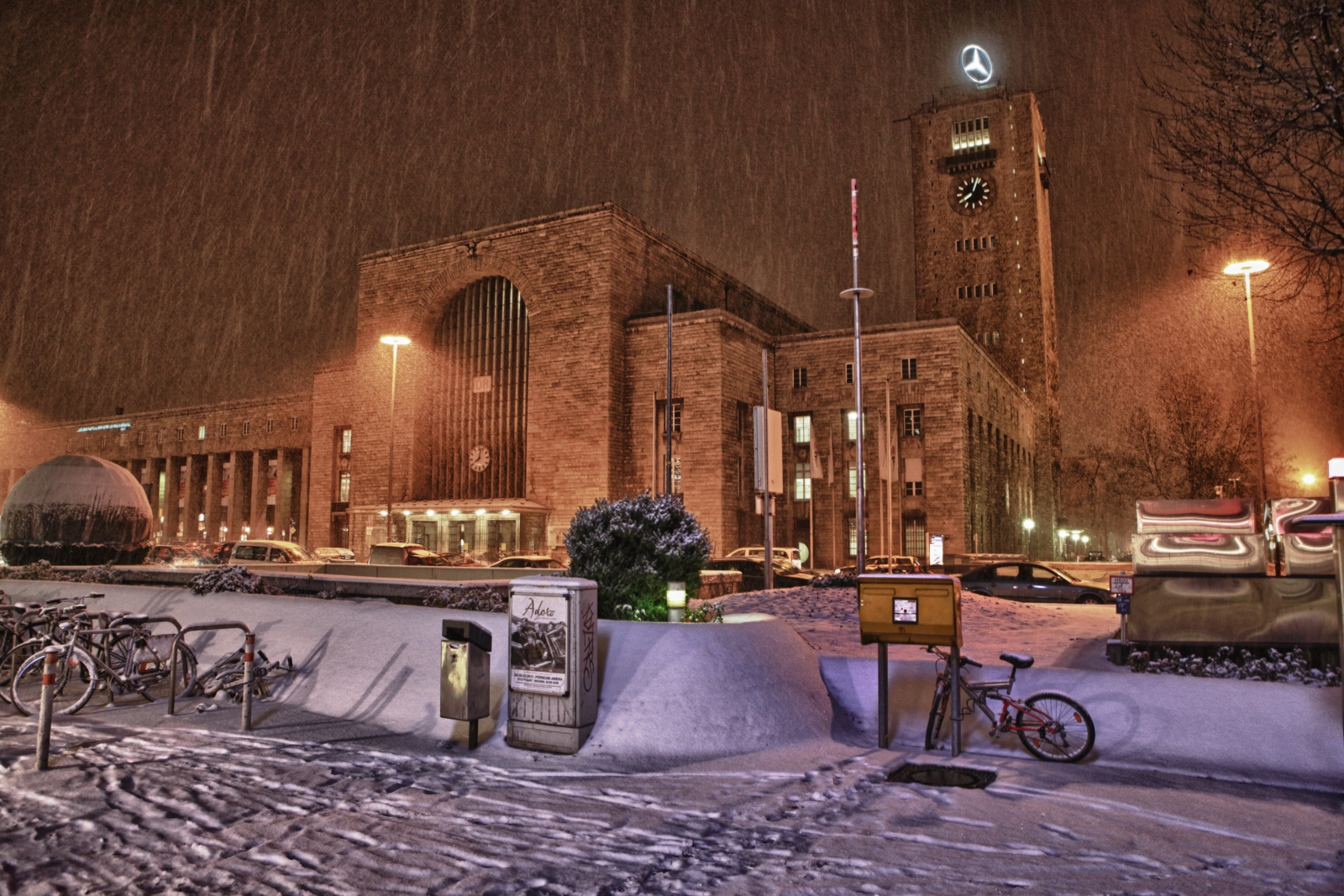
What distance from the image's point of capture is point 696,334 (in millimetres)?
46156

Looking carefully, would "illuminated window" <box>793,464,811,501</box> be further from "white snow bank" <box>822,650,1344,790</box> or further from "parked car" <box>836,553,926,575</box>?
"white snow bank" <box>822,650,1344,790</box>

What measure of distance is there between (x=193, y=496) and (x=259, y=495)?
10.9 m

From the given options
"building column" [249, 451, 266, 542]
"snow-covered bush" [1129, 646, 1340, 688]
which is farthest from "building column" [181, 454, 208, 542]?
"snow-covered bush" [1129, 646, 1340, 688]

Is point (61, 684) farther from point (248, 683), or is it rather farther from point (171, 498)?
point (171, 498)

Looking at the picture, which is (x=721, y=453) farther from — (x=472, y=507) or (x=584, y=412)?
(x=472, y=507)

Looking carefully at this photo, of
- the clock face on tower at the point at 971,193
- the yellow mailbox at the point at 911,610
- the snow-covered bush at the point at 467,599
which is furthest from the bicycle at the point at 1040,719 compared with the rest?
the clock face on tower at the point at 971,193

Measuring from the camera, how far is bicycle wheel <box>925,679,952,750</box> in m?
8.50

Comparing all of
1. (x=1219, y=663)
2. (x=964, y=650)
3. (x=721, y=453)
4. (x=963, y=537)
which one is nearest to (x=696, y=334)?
(x=721, y=453)

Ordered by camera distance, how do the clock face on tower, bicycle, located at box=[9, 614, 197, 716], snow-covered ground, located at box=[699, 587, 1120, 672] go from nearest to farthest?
1. bicycle, located at box=[9, 614, 197, 716]
2. snow-covered ground, located at box=[699, 587, 1120, 672]
3. the clock face on tower

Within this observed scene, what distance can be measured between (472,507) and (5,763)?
130 feet

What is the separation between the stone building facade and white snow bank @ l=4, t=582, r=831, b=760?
32.6 metres

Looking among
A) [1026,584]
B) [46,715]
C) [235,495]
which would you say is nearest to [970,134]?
[1026,584]

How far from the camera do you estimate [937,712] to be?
8.54m

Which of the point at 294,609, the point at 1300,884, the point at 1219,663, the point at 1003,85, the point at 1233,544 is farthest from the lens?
the point at 1003,85
